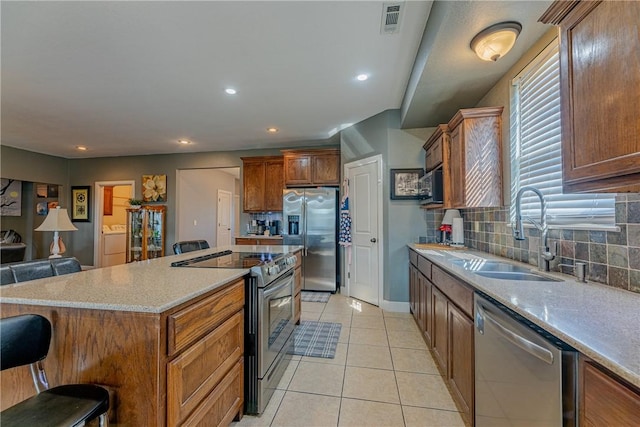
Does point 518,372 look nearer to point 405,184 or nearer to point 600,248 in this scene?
point 600,248

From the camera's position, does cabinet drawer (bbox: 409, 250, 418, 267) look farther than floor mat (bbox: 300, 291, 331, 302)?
No

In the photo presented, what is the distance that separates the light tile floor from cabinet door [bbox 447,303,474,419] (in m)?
0.18

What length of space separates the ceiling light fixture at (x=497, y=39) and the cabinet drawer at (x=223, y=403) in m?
2.51

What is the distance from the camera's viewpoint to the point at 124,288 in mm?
1273

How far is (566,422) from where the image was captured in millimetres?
828

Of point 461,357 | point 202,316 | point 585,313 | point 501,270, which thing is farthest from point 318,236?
point 585,313

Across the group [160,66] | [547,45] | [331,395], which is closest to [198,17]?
[160,66]

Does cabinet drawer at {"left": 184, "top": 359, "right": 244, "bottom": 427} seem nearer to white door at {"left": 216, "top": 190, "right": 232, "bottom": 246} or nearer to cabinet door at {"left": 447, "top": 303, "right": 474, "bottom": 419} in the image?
cabinet door at {"left": 447, "top": 303, "right": 474, "bottom": 419}

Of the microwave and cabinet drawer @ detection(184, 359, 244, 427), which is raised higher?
the microwave

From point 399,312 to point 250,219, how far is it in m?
3.45

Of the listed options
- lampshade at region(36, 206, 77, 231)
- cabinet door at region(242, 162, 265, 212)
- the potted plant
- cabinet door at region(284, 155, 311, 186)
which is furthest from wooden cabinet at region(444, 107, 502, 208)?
the potted plant

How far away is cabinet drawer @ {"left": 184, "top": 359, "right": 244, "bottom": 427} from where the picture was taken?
4.18 ft

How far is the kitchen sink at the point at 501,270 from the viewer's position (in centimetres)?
165

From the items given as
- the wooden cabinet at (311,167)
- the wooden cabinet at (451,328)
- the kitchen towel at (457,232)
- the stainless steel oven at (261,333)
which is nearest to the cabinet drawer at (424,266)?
the wooden cabinet at (451,328)
